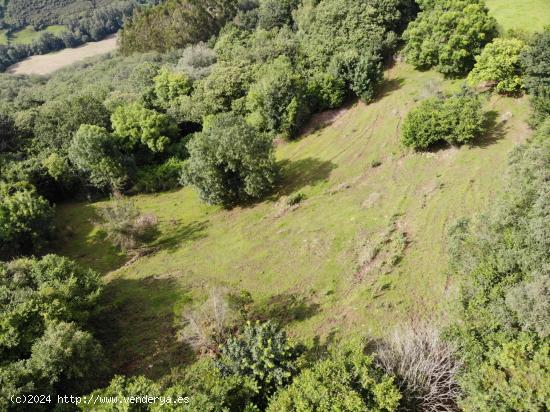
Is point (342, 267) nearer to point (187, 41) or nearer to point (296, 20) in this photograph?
point (296, 20)

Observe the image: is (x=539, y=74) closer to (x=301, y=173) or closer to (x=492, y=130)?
(x=492, y=130)

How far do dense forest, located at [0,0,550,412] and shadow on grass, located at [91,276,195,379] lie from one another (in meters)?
0.88

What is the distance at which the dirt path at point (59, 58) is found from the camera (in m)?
149

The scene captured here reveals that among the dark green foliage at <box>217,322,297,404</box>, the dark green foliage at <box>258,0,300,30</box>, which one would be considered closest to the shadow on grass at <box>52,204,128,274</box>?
the dark green foliage at <box>217,322,297,404</box>

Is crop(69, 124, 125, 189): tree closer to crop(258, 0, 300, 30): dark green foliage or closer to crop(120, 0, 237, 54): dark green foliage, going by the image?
crop(258, 0, 300, 30): dark green foliage

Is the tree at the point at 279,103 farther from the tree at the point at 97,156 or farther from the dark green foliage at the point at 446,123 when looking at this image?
the tree at the point at 97,156

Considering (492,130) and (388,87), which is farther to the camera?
(388,87)

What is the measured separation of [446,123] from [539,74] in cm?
1203

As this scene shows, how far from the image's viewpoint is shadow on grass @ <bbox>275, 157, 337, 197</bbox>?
47.7 m

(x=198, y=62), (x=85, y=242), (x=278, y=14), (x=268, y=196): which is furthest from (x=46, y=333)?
(x=278, y=14)

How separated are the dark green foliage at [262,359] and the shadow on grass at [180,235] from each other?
2172cm

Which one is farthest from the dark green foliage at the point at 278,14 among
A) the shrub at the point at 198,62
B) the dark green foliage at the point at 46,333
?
the dark green foliage at the point at 46,333

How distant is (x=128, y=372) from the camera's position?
27922 millimetres

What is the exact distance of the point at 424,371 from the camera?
19.4m
